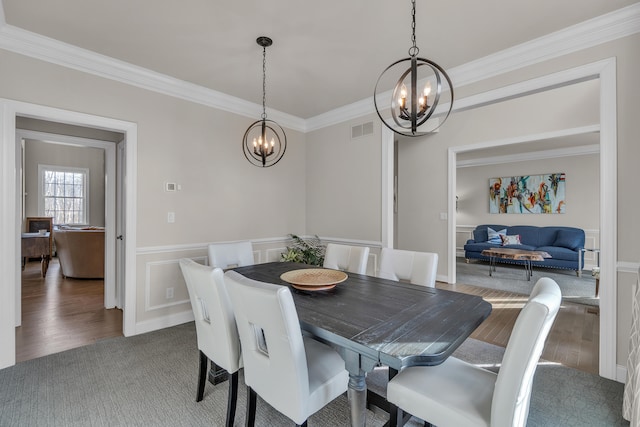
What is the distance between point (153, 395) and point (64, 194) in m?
8.67

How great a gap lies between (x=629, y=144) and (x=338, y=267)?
95.0 inches

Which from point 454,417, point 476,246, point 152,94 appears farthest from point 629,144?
point 476,246

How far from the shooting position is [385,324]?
1.44 meters

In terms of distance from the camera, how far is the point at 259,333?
4.95 ft

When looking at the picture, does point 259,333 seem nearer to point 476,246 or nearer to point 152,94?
point 152,94

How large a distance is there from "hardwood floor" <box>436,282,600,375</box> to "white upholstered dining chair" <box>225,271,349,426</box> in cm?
222

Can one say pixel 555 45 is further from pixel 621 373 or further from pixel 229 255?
pixel 229 255

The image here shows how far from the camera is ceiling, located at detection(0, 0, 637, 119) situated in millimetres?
2127

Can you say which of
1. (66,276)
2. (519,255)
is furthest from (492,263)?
(66,276)

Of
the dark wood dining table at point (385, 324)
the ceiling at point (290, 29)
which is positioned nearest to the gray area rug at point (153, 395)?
the dark wood dining table at point (385, 324)

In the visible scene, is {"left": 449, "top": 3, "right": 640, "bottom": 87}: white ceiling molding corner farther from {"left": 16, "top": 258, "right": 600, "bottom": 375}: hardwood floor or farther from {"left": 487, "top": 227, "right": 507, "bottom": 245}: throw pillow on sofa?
{"left": 487, "top": 227, "right": 507, "bottom": 245}: throw pillow on sofa

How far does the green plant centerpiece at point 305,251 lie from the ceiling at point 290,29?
2.22m

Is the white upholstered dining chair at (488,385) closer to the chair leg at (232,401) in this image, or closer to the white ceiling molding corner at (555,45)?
the chair leg at (232,401)

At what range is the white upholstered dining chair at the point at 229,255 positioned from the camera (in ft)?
9.62
